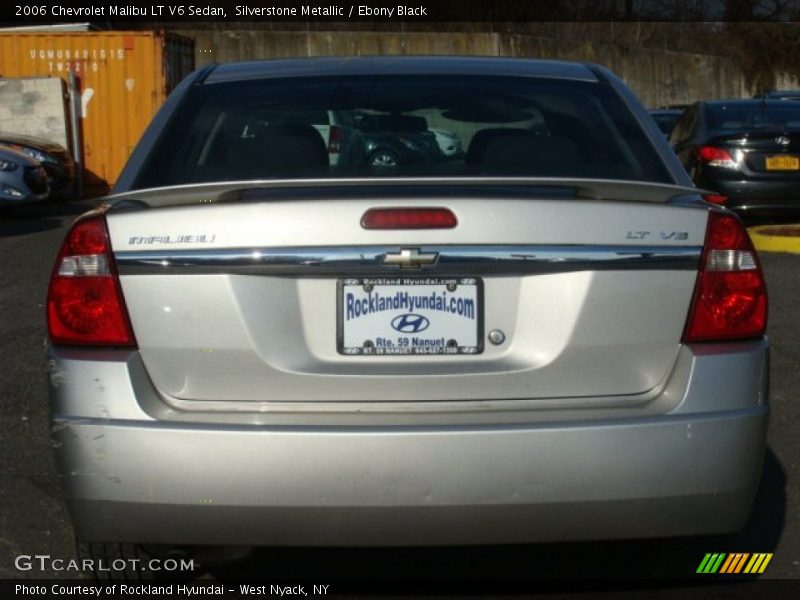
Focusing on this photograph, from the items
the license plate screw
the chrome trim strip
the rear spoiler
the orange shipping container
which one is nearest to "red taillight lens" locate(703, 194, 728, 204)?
the rear spoiler

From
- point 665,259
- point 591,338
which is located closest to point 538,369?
point 591,338

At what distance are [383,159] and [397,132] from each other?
9.6 inches

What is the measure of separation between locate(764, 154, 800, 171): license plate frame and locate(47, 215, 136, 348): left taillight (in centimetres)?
1200

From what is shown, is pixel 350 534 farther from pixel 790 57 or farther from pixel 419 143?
pixel 790 57

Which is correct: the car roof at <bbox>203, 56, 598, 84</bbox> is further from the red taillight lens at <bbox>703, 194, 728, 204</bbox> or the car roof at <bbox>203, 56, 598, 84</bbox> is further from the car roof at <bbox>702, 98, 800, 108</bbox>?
the car roof at <bbox>702, 98, 800, 108</bbox>

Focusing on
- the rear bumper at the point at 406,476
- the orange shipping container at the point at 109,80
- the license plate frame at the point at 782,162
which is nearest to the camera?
the rear bumper at the point at 406,476

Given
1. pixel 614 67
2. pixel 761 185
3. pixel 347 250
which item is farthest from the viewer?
pixel 614 67

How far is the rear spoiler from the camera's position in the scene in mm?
3479

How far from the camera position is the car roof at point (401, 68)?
458 centimetres

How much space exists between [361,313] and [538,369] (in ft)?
1.45

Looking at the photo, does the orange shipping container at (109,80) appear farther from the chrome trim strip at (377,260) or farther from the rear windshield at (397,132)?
the chrome trim strip at (377,260)

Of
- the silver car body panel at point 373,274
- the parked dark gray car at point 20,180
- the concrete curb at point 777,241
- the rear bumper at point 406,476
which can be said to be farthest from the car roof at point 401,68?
the parked dark gray car at point 20,180

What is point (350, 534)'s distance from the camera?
3.40 metres

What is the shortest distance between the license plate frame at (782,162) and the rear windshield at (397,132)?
1055 centimetres
